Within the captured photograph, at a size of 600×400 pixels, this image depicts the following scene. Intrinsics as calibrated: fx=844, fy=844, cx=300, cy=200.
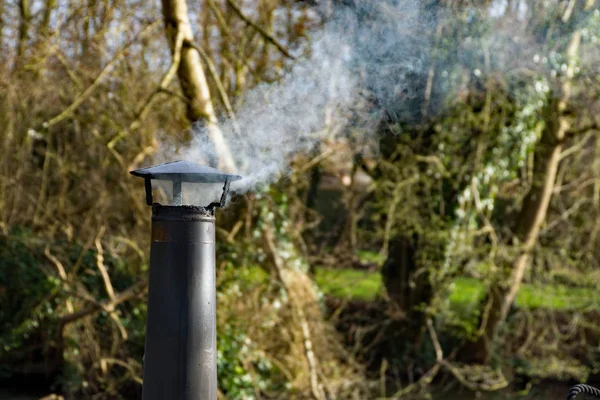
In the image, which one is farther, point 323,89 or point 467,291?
point 467,291

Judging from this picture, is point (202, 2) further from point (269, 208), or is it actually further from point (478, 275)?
point (478, 275)

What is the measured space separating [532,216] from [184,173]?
5615 mm

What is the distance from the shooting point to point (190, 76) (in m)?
6.22

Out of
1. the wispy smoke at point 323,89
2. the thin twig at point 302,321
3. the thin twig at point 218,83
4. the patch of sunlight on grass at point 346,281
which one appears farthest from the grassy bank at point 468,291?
the thin twig at point 218,83

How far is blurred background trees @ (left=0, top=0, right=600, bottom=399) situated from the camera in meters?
6.78

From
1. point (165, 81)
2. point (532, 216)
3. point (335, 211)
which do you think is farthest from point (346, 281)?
point (165, 81)

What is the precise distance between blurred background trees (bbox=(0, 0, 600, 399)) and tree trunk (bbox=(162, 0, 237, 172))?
0.15m

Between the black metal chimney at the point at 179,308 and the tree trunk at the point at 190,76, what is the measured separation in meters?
2.84

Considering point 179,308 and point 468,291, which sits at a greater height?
point 179,308

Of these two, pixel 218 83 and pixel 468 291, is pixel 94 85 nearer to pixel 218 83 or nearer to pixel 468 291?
pixel 218 83

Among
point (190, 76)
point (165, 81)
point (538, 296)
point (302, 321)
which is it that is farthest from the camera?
point (538, 296)

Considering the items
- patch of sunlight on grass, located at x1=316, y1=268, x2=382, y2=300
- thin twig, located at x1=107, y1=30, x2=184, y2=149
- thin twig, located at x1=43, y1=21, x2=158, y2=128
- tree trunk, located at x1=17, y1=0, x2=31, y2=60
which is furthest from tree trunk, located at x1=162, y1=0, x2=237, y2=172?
patch of sunlight on grass, located at x1=316, y1=268, x2=382, y2=300

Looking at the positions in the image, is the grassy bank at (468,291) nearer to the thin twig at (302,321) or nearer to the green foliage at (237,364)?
the thin twig at (302,321)

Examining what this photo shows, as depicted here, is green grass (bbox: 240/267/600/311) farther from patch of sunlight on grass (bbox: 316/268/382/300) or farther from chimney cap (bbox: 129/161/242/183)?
chimney cap (bbox: 129/161/242/183)
